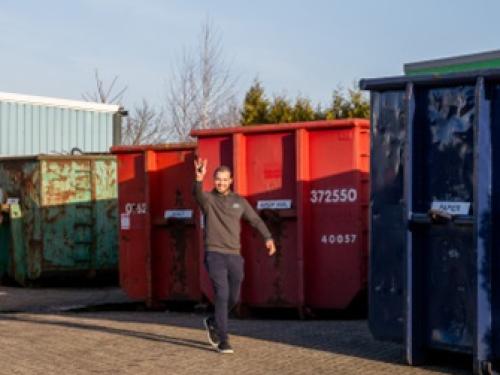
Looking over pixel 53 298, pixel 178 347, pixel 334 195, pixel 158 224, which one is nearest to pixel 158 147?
pixel 158 224

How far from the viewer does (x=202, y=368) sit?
919 centimetres

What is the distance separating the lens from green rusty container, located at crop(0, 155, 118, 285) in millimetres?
18062

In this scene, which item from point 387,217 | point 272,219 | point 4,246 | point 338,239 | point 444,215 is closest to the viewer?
point 444,215

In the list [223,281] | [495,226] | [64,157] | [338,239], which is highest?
[64,157]

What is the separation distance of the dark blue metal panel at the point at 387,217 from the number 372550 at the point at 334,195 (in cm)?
265

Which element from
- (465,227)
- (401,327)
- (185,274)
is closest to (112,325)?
(185,274)

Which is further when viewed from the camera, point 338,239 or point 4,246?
point 4,246

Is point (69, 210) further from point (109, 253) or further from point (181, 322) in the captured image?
point (181, 322)

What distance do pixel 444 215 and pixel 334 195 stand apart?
3586mm

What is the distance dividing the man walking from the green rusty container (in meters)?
8.19

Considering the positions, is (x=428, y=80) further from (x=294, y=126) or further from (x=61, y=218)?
(x=61, y=218)

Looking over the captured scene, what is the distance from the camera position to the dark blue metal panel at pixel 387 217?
30.2 feet

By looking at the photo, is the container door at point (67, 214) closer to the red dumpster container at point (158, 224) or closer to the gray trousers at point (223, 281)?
the red dumpster container at point (158, 224)

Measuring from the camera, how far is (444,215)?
28.7 feet
